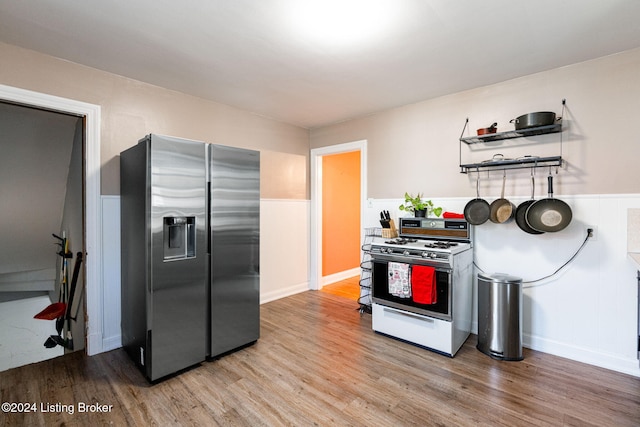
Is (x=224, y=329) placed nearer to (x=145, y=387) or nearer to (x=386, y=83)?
(x=145, y=387)

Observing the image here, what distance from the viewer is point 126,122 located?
9.02 feet

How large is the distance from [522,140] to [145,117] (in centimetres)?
365

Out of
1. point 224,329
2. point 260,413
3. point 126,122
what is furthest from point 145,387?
point 126,122

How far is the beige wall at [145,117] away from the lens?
7.55 feet

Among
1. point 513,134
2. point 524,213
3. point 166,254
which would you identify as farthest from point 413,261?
point 166,254

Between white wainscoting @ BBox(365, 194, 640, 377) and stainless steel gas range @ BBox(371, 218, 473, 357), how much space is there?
1.47 ft

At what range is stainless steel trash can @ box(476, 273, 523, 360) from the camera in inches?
96.7

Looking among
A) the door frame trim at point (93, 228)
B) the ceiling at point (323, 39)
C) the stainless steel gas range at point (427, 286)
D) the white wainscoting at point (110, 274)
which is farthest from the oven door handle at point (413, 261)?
the door frame trim at point (93, 228)

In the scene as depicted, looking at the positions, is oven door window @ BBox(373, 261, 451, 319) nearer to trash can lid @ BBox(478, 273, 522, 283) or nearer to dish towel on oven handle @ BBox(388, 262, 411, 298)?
dish towel on oven handle @ BBox(388, 262, 411, 298)

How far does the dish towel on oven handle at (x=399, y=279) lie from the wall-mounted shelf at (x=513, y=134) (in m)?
1.42

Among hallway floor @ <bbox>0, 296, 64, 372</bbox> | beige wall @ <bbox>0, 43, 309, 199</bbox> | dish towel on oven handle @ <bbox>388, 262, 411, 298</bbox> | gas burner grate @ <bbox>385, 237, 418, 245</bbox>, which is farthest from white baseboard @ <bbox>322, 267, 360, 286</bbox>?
hallway floor @ <bbox>0, 296, 64, 372</bbox>

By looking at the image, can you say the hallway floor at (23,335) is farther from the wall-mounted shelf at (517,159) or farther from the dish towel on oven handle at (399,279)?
the wall-mounted shelf at (517,159)

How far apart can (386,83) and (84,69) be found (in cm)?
272

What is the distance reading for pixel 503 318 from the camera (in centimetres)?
247
